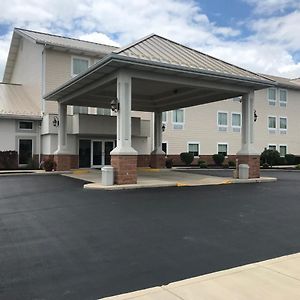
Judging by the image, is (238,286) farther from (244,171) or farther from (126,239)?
(244,171)

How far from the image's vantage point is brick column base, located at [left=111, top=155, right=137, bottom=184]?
1472 centimetres

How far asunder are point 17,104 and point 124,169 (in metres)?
15.3

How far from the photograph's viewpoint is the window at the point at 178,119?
3281 centimetres

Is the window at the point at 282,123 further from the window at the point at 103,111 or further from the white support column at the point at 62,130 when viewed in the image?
the white support column at the point at 62,130

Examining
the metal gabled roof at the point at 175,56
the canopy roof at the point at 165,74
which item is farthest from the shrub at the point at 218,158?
the metal gabled roof at the point at 175,56

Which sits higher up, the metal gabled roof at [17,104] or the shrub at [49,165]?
the metal gabled roof at [17,104]

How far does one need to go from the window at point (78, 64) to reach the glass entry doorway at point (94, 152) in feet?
17.2

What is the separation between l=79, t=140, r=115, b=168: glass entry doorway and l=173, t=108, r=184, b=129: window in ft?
24.6

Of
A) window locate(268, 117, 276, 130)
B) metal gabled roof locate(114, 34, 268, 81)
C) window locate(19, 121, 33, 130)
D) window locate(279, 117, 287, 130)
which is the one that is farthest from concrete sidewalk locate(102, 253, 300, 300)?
window locate(279, 117, 287, 130)

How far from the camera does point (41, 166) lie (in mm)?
25328

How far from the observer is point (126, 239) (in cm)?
651

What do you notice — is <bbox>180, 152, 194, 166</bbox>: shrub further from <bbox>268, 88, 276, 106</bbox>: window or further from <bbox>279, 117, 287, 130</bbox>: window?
<bbox>279, 117, 287, 130</bbox>: window

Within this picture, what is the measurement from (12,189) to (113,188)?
12.7 ft

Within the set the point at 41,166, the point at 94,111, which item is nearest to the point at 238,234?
the point at 41,166
